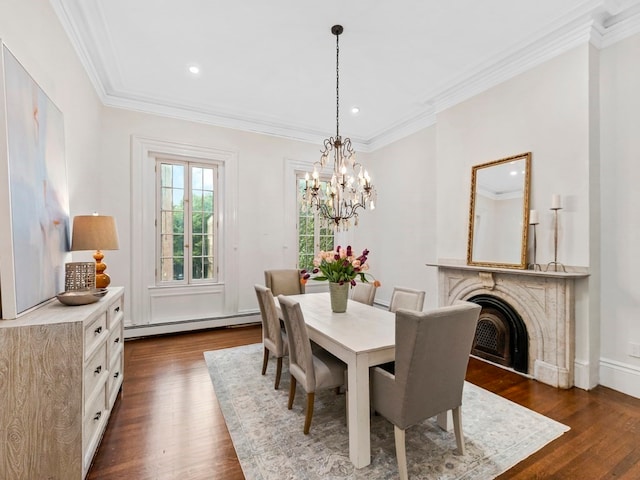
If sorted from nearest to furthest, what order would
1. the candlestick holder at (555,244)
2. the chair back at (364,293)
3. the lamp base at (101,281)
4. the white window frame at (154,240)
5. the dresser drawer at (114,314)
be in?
the dresser drawer at (114,314) → the lamp base at (101,281) → the candlestick holder at (555,244) → the chair back at (364,293) → the white window frame at (154,240)

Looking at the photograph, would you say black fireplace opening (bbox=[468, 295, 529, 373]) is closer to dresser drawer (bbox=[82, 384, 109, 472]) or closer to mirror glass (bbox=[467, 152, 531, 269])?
mirror glass (bbox=[467, 152, 531, 269])

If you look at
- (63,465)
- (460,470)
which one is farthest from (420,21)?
(63,465)

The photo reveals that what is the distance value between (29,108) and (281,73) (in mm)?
2395

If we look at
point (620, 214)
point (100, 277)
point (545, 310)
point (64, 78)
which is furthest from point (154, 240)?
point (620, 214)

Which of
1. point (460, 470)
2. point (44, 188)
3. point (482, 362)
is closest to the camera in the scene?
point (460, 470)

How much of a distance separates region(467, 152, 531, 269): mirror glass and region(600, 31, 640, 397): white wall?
0.61m

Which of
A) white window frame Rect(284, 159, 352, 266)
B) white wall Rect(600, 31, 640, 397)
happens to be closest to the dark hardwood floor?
white wall Rect(600, 31, 640, 397)

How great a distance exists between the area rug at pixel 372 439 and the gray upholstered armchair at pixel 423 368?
0.99ft

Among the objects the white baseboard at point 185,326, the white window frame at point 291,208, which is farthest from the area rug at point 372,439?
the white window frame at point 291,208

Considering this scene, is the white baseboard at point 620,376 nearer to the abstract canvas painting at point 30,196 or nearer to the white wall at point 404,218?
the white wall at point 404,218

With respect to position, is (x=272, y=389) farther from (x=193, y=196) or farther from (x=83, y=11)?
(x=83, y=11)

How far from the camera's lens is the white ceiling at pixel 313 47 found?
99.8 inches

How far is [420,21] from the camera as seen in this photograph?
2689mm

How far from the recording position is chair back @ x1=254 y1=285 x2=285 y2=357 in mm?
2623
